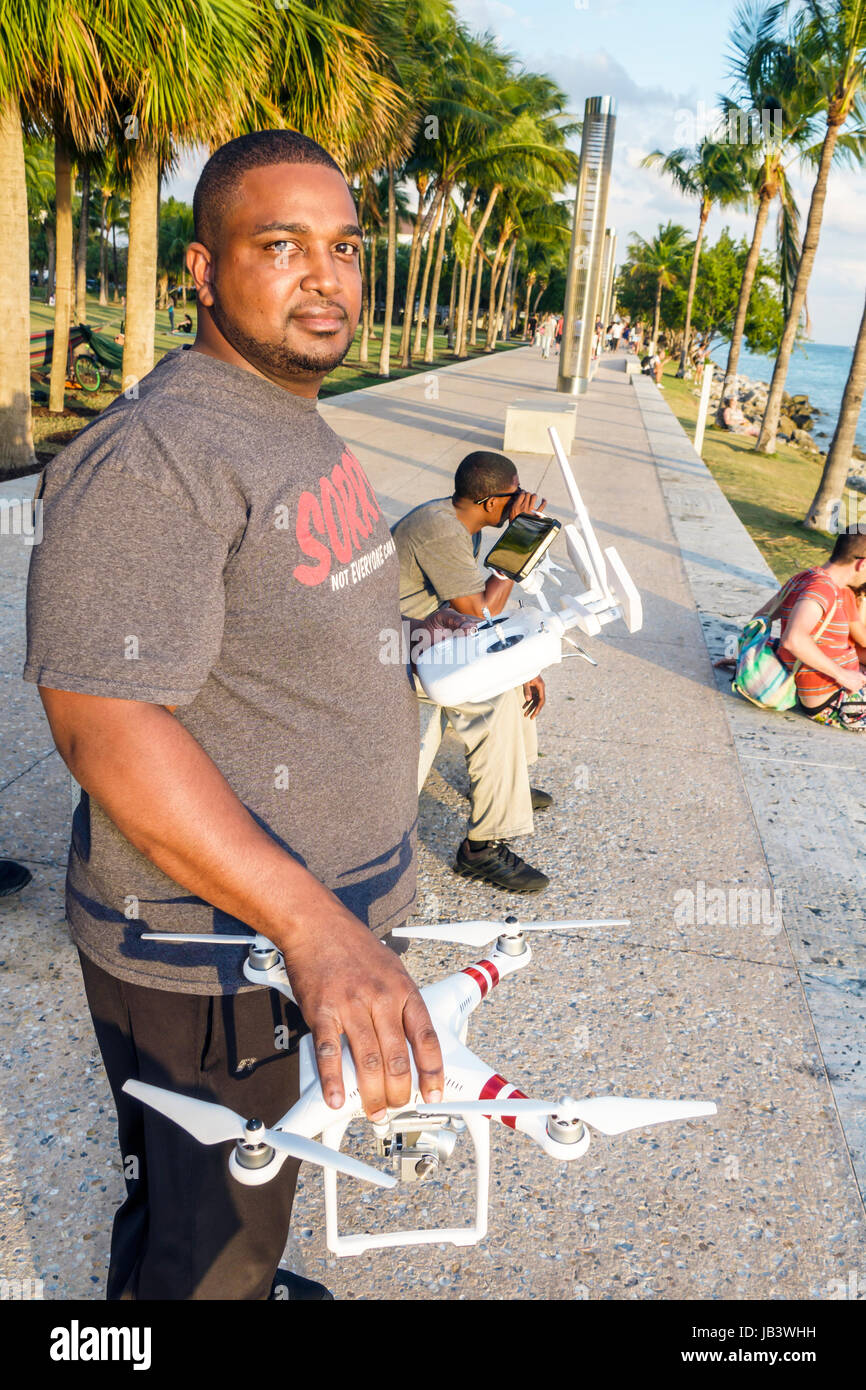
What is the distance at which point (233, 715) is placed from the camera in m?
1.30

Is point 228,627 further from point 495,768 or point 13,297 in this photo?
point 13,297

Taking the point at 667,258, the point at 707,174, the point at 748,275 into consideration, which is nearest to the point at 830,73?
the point at 748,275

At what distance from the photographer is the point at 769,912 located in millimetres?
3451

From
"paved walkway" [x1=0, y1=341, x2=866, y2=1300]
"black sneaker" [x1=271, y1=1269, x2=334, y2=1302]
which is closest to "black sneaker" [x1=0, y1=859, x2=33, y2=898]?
"paved walkway" [x1=0, y1=341, x2=866, y2=1300]

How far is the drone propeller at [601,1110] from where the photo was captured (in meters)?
0.94

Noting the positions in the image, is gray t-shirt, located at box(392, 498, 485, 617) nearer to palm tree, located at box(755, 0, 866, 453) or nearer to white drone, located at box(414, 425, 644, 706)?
white drone, located at box(414, 425, 644, 706)

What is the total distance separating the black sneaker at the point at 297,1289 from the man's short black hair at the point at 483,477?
270 cm

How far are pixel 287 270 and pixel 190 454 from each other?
0.36 metres

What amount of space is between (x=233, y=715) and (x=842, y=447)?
11696 millimetres

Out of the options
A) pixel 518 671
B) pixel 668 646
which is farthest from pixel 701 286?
pixel 518 671

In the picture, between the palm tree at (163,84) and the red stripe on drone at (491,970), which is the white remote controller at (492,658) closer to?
the red stripe on drone at (491,970)

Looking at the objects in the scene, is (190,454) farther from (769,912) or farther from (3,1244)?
(769,912)

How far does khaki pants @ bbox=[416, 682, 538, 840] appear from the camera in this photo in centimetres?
348

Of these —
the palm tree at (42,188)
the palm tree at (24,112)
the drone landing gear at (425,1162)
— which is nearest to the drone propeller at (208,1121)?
the drone landing gear at (425,1162)
